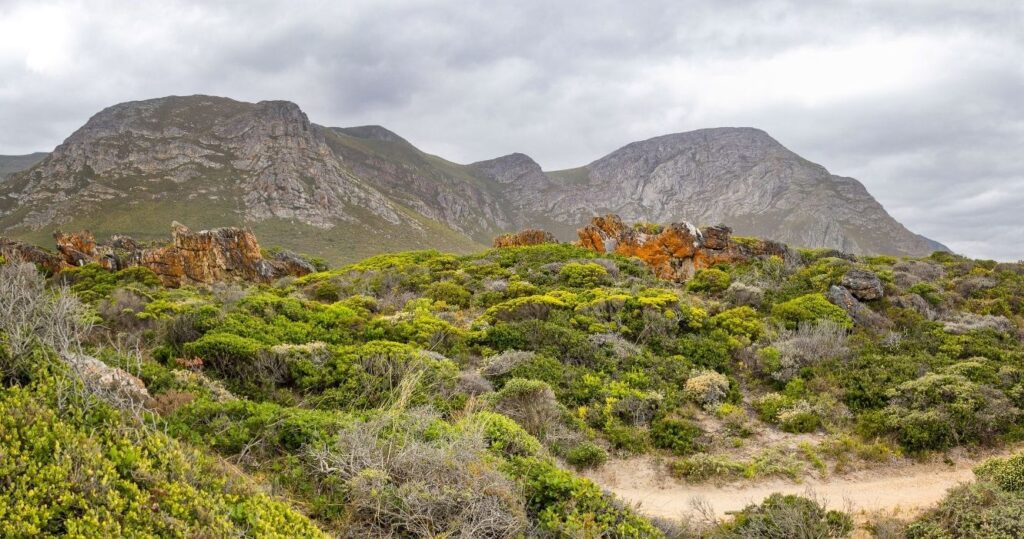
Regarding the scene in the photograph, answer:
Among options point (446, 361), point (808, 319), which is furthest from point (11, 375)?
point (808, 319)

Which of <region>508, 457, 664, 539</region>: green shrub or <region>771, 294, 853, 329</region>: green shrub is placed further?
<region>771, 294, 853, 329</region>: green shrub

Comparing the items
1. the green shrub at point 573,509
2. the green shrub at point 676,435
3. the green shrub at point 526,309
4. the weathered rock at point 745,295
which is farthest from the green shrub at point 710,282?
the green shrub at point 573,509

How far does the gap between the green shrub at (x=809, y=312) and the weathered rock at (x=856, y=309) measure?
0.40m

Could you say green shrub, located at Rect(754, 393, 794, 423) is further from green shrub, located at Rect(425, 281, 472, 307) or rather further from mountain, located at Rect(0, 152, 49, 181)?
mountain, located at Rect(0, 152, 49, 181)

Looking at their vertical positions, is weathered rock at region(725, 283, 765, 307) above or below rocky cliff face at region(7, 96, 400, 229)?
below

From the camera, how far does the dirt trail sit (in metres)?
6.68

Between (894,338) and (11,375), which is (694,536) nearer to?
(11,375)

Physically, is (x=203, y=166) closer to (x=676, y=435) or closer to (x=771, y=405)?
(x=676, y=435)

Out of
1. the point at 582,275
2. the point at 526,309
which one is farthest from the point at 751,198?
the point at 526,309

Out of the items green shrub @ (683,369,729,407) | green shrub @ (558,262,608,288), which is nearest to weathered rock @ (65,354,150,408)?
green shrub @ (683,369,729,407)

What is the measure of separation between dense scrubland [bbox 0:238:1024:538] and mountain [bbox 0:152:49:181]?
228840mm

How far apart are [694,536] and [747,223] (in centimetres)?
15798

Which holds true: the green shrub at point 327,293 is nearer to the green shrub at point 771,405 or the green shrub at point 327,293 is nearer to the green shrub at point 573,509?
the green shrub at point 771,405

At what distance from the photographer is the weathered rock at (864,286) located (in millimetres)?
16047
